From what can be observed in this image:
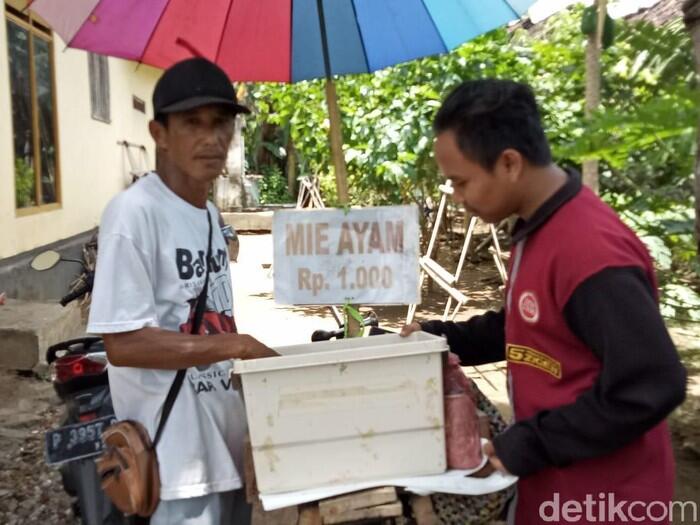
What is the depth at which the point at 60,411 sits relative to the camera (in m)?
4.82

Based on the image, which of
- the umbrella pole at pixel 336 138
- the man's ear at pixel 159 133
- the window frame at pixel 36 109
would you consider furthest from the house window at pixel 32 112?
the man's ear at pixel 159 133

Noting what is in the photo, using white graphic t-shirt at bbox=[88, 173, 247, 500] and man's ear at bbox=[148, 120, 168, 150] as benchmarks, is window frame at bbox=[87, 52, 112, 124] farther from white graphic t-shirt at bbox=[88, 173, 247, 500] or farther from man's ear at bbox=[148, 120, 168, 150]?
white graphic t-shirt at bbox=[88, 173, 247, 500]

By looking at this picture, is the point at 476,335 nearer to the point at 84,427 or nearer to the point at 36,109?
the point at 84,427

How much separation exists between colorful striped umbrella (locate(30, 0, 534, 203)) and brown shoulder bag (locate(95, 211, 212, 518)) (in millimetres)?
929

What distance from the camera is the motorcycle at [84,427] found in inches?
90.0

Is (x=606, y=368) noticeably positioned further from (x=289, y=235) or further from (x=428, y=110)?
(x=428, y=110)

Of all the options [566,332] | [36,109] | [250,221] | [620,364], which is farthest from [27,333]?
[250,221]

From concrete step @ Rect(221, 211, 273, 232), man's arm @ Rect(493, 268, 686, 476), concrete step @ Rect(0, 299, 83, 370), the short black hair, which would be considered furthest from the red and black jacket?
concrete step @ Rect(221, 211, 273, 232)

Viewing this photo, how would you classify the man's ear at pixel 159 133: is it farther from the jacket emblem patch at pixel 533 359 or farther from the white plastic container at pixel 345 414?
the jacket emblem patch at pixel 533 359

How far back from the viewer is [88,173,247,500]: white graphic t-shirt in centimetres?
172

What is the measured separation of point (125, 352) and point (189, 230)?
1.18 feet

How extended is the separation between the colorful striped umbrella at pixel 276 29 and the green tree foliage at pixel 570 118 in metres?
0.64

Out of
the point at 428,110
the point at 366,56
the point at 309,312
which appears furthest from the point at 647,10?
the point at 366,56

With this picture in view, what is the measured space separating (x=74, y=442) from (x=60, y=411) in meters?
2.76
